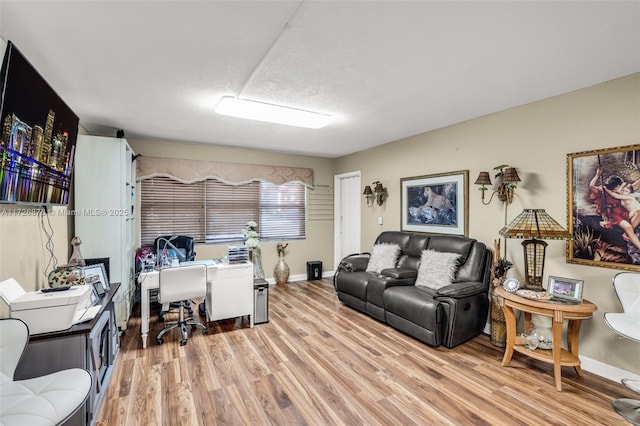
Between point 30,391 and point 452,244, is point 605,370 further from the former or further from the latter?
point 30,391

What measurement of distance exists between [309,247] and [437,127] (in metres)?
3.24

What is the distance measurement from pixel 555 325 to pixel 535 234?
2.40 feet

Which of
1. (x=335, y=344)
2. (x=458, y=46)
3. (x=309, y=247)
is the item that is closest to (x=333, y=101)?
(x=458, y=46)

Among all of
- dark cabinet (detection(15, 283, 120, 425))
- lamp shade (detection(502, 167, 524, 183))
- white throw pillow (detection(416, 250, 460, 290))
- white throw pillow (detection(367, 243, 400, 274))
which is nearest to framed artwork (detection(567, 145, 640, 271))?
lamp shade (detection(502, 167, 524, 183))

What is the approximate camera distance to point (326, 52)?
6.58ft

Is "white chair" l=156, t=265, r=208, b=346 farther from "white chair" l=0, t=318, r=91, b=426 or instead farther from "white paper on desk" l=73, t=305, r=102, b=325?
"white chair" l=0, t=318, r=91, b=426

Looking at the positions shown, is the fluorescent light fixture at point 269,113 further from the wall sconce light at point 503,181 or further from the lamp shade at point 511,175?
the lamp shade at point 511,175

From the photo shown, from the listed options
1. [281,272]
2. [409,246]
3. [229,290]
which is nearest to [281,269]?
[281,272]

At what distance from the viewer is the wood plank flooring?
1.96 m

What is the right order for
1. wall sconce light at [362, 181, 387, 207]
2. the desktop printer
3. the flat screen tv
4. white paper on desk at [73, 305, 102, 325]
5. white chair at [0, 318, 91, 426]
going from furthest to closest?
wall sconce light at [362, 181, 387, 207] < white paper on desk at [73, 305, 102, 325] < the desktop printer < the flat screen tv < white chair at [0, 318, 91, 426]

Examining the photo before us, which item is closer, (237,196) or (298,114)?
(298,114)

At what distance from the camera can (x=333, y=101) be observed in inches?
115

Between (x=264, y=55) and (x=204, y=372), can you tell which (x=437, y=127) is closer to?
(x=264, y=55)

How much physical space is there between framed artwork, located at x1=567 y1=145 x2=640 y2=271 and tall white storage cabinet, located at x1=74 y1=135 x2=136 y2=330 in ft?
15.2
